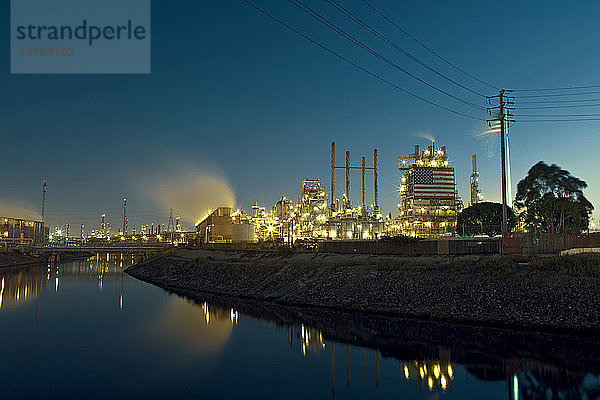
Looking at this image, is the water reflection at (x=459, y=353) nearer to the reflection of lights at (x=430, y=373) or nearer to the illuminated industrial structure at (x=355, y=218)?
the reflection of lights at (x=430, y=373)

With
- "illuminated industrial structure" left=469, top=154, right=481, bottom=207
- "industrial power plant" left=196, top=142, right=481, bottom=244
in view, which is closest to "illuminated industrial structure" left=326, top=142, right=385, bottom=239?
"industrial power plant" left=196, top=142, right=481, bottom=244

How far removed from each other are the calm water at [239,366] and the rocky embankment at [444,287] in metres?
7.76

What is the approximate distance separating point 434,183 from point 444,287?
116598 mm

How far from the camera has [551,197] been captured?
73375mm

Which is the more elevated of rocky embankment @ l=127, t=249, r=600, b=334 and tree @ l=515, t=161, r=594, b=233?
tree @ l=515, t=161, r=594, b=233

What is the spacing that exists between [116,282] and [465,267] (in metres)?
70.7

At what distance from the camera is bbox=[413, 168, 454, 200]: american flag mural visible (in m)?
148

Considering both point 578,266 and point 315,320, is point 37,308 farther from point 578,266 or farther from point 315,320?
point 578,266

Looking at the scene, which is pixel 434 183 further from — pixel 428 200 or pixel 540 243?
pixel 540 243

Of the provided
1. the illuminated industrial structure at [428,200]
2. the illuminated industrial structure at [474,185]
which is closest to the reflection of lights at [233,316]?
the illuminated industrial structure at [428,200]

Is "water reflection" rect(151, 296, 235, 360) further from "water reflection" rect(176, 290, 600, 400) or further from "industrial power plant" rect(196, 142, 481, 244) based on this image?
"industrial power plant" rect(196, 142, 481, 244)

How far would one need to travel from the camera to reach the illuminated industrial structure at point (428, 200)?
5906 inches

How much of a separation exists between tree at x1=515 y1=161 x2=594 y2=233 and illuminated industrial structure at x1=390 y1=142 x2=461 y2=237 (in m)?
70.7

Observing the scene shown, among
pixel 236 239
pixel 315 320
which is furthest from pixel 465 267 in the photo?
pixel 236 239
